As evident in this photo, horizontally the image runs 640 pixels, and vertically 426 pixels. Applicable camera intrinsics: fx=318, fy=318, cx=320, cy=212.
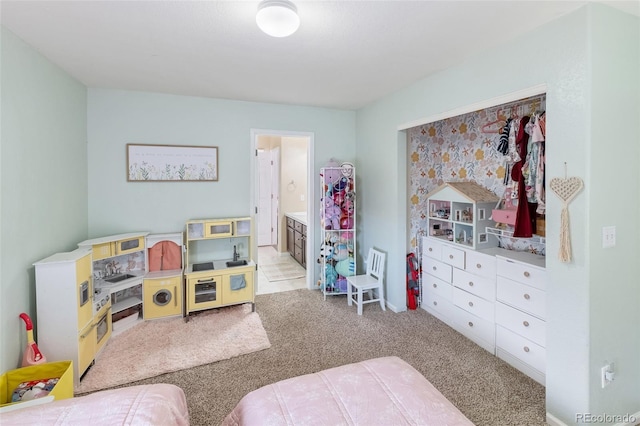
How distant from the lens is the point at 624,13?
6.07ft

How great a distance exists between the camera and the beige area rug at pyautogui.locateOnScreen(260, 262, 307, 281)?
5023 mm

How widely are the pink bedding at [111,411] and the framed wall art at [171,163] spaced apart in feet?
8.85

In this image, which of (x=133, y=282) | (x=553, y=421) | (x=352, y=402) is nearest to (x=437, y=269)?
(x=553, y=421)

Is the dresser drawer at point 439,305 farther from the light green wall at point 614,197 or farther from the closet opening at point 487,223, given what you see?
the light green wall at point 614,197

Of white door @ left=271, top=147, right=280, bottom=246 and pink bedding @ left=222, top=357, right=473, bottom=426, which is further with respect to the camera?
white door @ left=271, top=147, right=280, bottom=246

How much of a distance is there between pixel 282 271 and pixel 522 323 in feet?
11.8

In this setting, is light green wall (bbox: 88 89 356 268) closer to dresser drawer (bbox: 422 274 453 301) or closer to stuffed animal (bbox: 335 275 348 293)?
stuffed animal (bbox: 335 275 348 293)

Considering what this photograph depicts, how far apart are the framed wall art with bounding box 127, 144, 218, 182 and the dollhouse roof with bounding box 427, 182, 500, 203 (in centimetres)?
273

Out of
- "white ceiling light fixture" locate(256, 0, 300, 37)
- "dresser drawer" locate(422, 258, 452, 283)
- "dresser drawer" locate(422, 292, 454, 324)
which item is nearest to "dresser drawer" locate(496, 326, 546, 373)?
"dresser drawer" locate(422, 292, 454, 324)

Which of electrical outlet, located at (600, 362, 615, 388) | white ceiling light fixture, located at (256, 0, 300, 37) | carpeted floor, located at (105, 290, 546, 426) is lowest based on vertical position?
carpeted floor, located at (105, 290, 546, 426)

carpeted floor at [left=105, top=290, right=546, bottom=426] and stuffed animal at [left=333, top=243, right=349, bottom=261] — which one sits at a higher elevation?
stuffed animal at [left=333, top=243, right=349, bottom=261]

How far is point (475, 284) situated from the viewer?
2986 millimetres

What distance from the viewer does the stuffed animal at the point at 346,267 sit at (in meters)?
4.02

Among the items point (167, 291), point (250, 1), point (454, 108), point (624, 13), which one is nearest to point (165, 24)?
point (250, 1)
